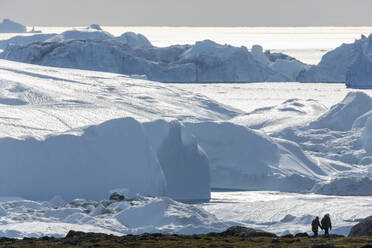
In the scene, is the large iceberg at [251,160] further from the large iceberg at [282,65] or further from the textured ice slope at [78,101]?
the large iceberg at [282,65]

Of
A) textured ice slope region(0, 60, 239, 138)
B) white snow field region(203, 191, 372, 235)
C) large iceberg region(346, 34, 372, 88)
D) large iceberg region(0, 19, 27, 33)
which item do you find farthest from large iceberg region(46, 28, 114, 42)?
white snow field region(203, 191, 372, 235)

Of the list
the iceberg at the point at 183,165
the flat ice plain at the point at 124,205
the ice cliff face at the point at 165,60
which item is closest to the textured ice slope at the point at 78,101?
the flat ice plain at the point at 124,205

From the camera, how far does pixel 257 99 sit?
88.6 metres

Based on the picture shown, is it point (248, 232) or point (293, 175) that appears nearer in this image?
point (248, 232)

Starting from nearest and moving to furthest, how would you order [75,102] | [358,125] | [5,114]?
1. [5,114]
2. [75,102]
3. [358,125]

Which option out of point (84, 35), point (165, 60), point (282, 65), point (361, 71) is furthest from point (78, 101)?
point (84, 35)

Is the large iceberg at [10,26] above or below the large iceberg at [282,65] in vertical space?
above

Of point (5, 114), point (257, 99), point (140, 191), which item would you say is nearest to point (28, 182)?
point (140, 191)

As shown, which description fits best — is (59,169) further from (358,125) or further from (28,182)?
(358,125)

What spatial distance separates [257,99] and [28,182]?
56129 millimetres

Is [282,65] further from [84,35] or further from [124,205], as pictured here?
[124,205]

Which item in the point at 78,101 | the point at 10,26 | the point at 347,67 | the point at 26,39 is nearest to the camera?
the point at 78,101

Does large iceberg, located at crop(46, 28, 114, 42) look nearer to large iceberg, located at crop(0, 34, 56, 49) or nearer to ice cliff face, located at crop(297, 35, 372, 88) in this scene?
large iceberg, located at crop(0, 34, 56, 49)

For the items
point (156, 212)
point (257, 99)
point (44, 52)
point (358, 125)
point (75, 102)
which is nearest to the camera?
point (156, 212)
